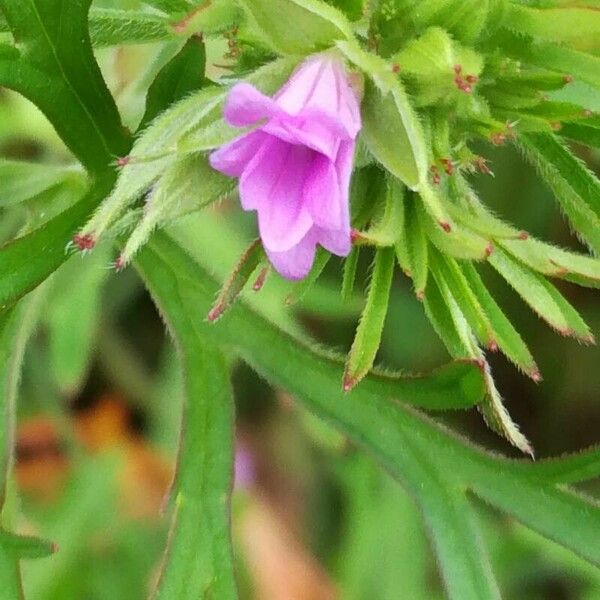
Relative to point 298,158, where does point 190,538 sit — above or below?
below

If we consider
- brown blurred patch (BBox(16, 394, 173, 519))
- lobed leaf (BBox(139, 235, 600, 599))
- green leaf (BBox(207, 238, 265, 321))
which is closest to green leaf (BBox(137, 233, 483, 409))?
lobed leaf (BBox(139, 235, 600, 599))

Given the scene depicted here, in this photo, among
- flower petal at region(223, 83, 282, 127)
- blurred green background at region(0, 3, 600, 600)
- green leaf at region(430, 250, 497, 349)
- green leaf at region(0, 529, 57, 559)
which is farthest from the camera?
blurred green background at region(0, 3, 600, 600)

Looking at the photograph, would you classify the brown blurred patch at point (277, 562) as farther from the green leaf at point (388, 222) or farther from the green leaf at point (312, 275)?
the green leaf at point (388, 222)

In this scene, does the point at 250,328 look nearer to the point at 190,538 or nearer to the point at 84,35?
the point at 190,538

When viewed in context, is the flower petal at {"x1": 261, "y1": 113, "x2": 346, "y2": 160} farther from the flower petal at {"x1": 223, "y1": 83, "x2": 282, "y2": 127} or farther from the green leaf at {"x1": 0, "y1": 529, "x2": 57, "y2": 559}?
the green leaf at {"x1": 0, "y1": 529, "x2": 57, "y2": 559}

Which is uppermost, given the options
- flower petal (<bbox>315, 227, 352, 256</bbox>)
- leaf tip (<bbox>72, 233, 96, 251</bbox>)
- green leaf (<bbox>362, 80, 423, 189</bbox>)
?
green leaf (<bbox>362, 80, 423, 189</bbox>)

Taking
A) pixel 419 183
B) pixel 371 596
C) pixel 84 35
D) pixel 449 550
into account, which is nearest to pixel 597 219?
pixel 419 183

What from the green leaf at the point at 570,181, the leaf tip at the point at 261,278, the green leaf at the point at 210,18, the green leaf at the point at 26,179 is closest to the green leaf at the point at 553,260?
the green leaf at the point at 570,181

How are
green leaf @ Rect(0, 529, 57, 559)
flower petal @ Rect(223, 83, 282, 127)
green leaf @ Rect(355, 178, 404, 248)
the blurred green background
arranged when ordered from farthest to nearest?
the blurred green background < green leaf @ Rect(0, 529, 57, 559) < green leaf @ Rect(355, 178, 404, 248) < flower petal @ Rect(223, 83, 282, 127)
